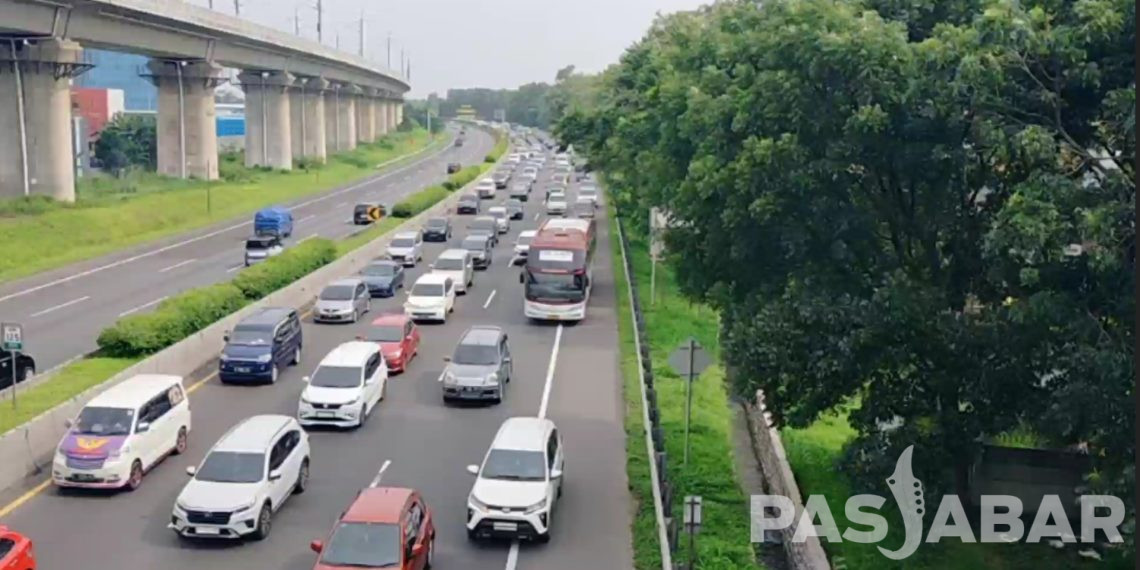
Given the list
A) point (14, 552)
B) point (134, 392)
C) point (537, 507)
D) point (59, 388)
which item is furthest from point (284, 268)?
point (14, 552)

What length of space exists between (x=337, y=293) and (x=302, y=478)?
16.9 m

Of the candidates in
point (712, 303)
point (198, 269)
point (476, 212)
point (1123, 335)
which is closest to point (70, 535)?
point (712, 303)

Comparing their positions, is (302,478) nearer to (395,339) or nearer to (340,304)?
(395,339)

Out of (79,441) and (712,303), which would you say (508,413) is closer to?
(712,303)

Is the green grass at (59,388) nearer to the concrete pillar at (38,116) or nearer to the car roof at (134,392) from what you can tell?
the car roof at (134,392)

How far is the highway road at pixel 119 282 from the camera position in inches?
1368

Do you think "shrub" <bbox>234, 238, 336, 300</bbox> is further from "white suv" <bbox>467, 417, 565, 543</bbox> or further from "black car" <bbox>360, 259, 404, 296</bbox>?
"white suv" <bbox>467, 417, 565, 543</bbox>

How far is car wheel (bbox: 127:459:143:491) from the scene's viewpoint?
68.3 feet

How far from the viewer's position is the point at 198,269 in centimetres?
4884

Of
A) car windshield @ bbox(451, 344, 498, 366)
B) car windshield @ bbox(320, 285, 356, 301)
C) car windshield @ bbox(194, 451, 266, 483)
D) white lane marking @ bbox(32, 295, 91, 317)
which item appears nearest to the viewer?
car windshield @ bbox(194, 451, 266, 483)

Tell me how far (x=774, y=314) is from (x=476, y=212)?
5579 centimetres

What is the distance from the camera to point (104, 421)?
69.1 ft

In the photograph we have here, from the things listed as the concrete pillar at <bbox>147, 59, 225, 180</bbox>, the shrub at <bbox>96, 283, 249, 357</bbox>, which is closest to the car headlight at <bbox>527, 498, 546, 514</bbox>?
the shrub at <bbox>96, 283, 249, 357</bbox>

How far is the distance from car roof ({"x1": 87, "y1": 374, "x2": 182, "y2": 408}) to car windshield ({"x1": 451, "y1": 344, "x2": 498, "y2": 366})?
6926mm
